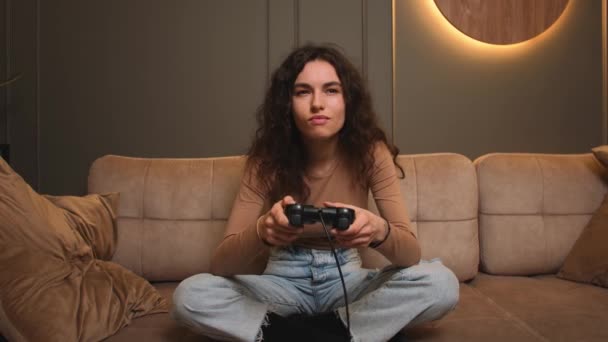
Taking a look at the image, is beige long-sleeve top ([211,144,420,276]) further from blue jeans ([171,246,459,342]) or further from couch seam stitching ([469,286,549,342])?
couch seam stitching ([469,286,549,342])

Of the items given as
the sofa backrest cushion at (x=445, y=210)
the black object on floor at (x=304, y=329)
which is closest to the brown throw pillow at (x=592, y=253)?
the sofa backrest cushion at (x=445, y=210)

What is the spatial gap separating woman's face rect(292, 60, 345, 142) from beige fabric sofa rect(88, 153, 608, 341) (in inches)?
17.3

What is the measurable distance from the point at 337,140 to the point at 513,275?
2.80ft

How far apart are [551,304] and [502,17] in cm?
149

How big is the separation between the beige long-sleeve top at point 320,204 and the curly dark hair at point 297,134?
0.03m

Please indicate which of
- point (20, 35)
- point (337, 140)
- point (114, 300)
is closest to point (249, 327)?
point (114, 300)

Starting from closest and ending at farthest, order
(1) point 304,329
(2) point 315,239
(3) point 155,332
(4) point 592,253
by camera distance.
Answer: (1) point 304,329, (3) point 155,332, (2) point 315,239, (4) point 592,253

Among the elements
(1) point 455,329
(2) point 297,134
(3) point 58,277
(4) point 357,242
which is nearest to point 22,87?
(3) point 58,277

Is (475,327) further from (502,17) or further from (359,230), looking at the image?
(502,17)

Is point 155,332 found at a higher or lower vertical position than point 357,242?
lower

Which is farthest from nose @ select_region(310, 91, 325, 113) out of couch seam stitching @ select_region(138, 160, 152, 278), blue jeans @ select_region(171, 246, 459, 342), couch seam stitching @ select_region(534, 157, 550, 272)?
couch seam stitching @ select_region(534, 157, 550, 272)

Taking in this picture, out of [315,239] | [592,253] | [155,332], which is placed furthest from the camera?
[592,253]

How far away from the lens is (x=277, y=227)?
97cm

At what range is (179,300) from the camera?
107 cm
